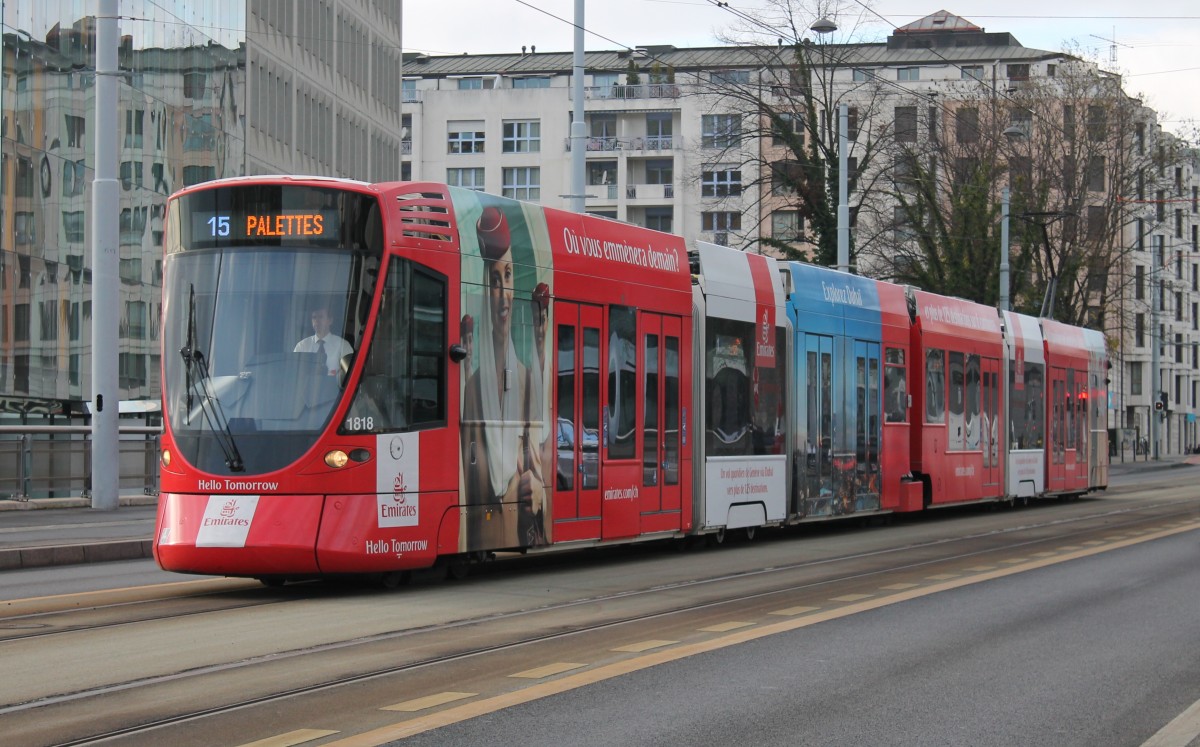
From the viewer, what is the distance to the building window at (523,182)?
315 feet

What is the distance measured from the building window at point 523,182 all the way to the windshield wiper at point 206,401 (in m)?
83.2

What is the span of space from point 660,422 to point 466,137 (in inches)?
3217

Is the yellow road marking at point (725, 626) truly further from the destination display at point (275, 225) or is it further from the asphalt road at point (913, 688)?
the destination display at point (275, 225)

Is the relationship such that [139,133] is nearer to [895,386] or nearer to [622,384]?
[895,386]

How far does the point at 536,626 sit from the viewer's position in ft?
36.3

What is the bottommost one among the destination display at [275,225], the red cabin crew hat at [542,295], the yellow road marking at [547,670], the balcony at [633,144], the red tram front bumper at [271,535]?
the yellow road marking at [547,670]

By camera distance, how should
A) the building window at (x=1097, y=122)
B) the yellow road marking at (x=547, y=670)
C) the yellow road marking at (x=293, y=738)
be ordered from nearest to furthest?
the yellow road marking at (x=293, y=738) → the yellow road marking at (x=547, y=670) → the building window at (x=1097, y=122)

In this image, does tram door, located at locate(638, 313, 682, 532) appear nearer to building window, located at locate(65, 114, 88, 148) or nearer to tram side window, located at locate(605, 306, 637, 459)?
tram side window, located at locate(605, 306, 637, 459)

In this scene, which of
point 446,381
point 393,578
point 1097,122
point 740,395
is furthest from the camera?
point 1097,122

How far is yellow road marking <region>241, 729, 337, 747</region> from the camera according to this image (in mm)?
6801

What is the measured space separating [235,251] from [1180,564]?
10306 millimetres

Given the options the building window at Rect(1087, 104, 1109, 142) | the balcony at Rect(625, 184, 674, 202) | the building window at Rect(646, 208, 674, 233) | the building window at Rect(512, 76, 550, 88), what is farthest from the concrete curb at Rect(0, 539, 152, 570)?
the building window at Rect(512, 76, 550, 88)

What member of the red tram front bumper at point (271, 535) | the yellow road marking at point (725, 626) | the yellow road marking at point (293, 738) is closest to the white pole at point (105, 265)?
the red tram front bumper at point (271, 535)

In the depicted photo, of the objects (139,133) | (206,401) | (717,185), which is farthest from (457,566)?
(717,185)
